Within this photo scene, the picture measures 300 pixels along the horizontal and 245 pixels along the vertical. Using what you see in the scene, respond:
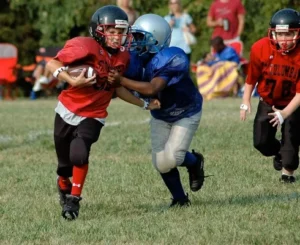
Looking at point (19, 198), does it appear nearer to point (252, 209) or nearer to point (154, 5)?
point (252, 209)

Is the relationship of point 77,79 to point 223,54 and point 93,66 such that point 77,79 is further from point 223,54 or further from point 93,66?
point 223,54

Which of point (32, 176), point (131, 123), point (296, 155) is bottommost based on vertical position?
point (131, 123)

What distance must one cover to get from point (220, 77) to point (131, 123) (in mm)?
4779

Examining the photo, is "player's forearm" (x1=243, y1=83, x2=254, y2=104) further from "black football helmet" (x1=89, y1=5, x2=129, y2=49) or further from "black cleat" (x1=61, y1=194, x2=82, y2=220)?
"black cleat" (x1=61, y1=194, x2=82, y2=220)

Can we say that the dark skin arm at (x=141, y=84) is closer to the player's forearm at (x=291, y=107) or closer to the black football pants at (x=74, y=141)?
the black football pants at (x=74, y=141)

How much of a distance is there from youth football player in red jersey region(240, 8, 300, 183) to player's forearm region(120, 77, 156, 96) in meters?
1.32

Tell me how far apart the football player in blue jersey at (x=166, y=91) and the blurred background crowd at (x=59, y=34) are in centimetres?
981

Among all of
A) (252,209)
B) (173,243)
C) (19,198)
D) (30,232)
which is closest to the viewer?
(173,243)

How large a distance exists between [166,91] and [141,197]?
872mm

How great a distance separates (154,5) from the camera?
1955 cm

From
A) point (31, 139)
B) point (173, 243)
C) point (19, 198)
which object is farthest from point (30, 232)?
point (31, 139)

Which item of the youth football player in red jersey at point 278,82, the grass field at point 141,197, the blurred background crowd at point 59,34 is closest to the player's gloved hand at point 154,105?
the grass field at point 141,197

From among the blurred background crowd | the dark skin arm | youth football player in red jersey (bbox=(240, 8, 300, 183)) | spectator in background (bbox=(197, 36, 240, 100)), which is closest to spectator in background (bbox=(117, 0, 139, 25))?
spectator in background (bbox=(197, 36, 240, 100))

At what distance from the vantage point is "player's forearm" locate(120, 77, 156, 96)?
571 cm
